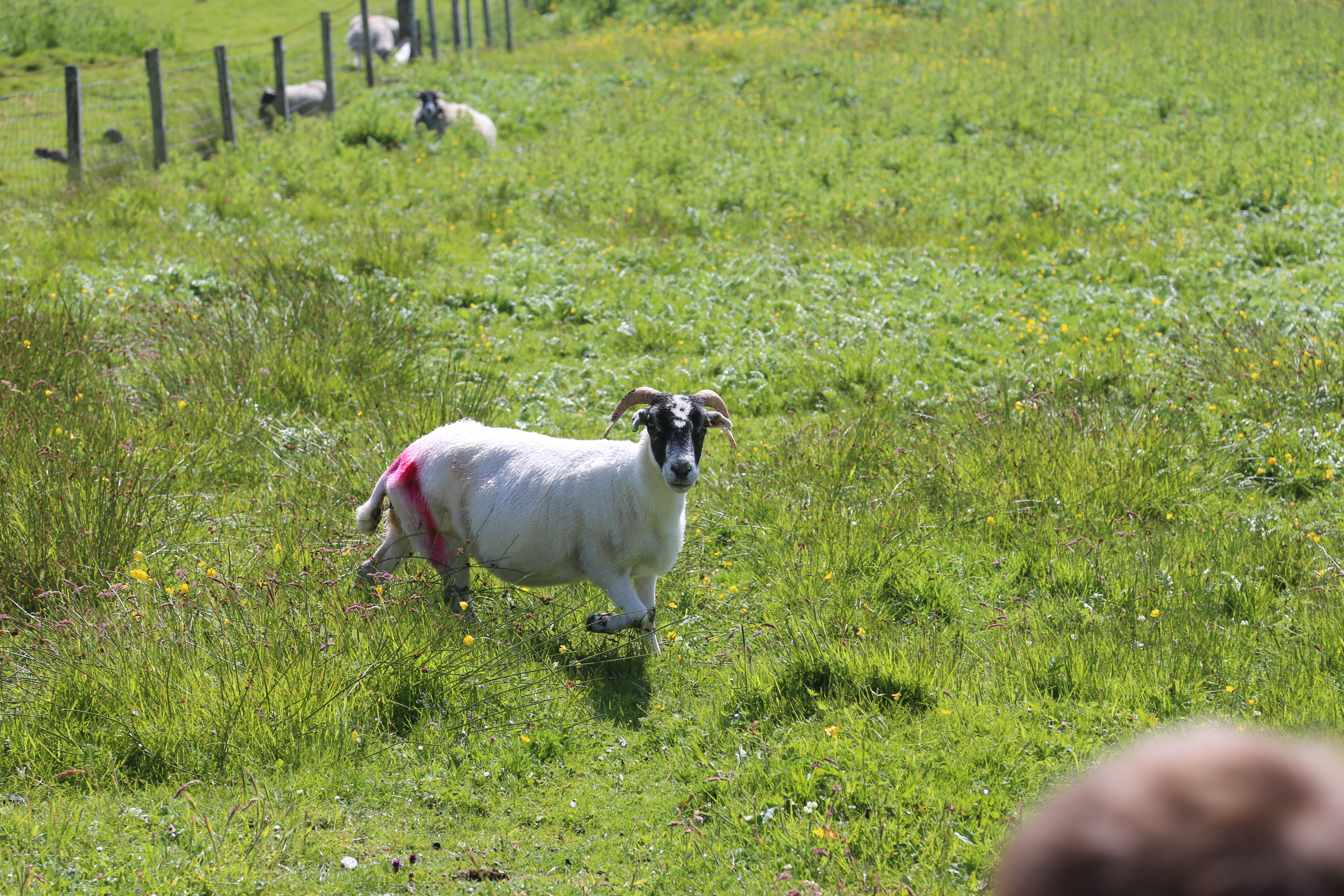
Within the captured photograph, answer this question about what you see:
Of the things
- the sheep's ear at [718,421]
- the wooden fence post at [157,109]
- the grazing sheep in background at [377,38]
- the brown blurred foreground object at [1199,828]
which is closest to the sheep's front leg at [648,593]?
the sheep's ear at [718,421]

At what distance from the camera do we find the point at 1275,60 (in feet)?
69.9

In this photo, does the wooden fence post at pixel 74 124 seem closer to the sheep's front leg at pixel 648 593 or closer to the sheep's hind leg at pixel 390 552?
the sheep's hind leg at pixel 390 552

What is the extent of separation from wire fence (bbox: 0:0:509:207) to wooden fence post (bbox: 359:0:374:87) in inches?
11.5

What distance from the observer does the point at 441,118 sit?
1898 cm

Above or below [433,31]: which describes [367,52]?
below

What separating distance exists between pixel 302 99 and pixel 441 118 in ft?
21.0

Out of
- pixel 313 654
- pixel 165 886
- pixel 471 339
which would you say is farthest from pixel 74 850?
pixel 471 339

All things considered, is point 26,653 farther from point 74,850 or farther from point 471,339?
point 471,339

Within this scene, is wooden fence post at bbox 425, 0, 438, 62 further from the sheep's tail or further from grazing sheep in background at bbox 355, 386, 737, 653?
grazing sheep in background at bbox 355, 386, 737, 653

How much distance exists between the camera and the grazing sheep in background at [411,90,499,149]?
18875 millimetres

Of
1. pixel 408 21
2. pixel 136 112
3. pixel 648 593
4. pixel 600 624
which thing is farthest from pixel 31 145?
pixel 600 624

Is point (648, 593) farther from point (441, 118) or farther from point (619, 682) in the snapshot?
point (441, 118)

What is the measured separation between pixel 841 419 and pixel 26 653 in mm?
6144

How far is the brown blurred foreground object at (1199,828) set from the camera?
1.22m
